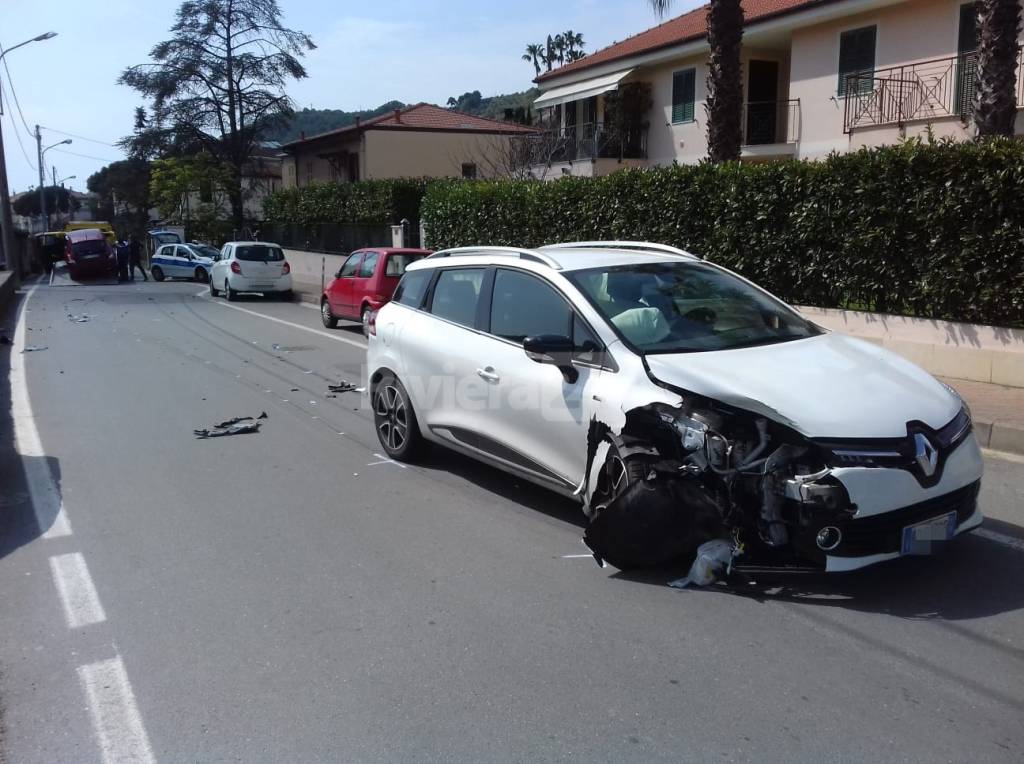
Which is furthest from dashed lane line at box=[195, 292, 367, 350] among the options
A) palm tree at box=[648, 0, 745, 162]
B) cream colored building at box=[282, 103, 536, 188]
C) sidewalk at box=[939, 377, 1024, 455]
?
cream colored building at box=[282, 103, 536, 188]

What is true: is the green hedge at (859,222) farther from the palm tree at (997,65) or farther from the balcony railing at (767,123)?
the balcony railing at (767,123)

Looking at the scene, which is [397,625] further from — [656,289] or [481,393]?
[656,289]

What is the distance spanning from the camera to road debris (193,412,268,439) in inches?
344

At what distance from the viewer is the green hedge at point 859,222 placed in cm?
970

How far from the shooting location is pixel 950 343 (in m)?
10.2

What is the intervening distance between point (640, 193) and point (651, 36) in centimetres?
1679

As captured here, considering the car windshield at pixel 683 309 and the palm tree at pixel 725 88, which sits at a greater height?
the palm tree at pixel 725 88

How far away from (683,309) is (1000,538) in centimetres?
231

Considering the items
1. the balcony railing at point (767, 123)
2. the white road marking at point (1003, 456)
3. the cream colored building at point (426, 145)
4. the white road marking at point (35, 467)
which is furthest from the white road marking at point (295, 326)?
the cream colored building at point (426, 145)

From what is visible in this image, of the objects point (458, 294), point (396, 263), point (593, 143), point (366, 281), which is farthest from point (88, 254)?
point (458, 294)

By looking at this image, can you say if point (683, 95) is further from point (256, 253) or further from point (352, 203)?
point (256, 253)

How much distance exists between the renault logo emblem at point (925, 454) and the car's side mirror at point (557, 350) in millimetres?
1884

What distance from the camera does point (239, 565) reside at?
530 cm

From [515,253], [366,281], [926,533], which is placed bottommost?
[926,533]
